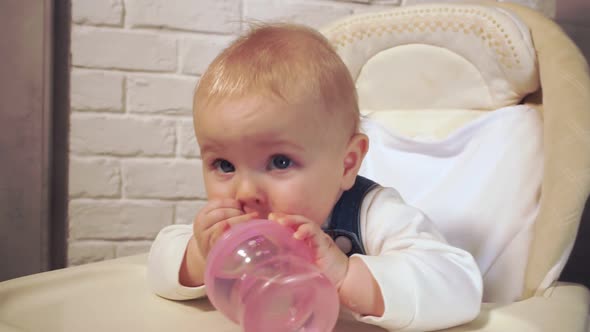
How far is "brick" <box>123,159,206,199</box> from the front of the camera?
3.75ft

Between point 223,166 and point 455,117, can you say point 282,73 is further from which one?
point 455,117

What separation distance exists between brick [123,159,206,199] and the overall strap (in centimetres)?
60

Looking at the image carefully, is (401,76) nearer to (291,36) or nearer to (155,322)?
(291,36)

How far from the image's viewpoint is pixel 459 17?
808mm

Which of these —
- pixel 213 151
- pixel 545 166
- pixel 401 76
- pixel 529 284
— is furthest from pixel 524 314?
pixel 401 76

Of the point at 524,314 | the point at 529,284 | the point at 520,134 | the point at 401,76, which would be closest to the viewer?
the point at 524,314

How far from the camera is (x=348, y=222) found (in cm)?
60

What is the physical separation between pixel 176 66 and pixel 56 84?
0.24m

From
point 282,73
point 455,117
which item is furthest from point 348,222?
point 455,117

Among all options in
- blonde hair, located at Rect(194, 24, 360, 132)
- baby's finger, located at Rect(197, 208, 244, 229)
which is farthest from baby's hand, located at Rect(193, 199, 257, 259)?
blonde hair, located at Rect(194, 24, 360, 132)

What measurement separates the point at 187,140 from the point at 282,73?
2.23ft

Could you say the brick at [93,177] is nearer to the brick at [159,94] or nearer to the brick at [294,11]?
the brick at [159,94]

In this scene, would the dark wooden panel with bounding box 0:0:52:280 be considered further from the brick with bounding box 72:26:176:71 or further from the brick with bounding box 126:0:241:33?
the brick with bounding box 126:0:241:33

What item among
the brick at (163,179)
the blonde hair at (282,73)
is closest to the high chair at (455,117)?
the blonde hair at (282,73)
